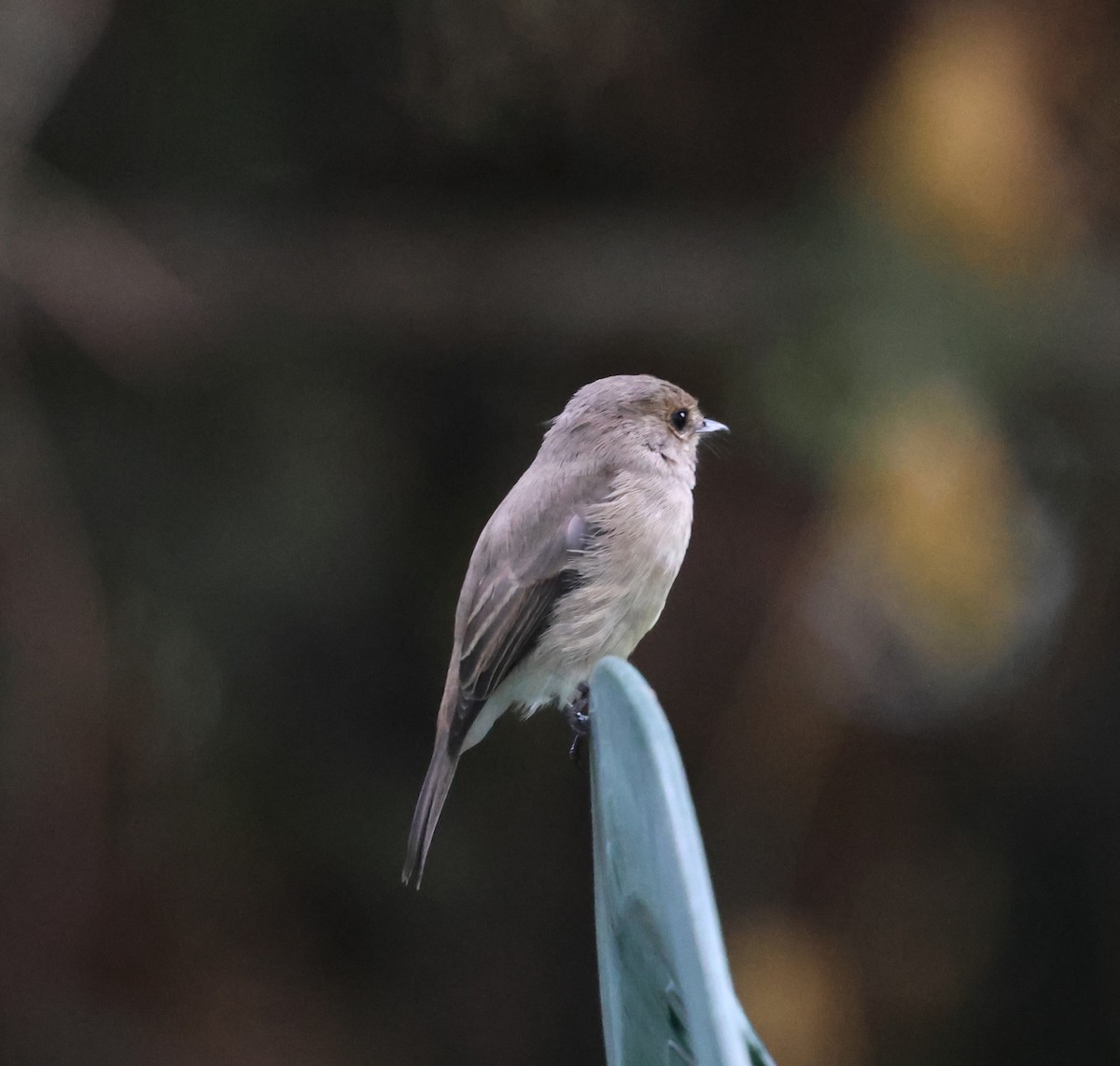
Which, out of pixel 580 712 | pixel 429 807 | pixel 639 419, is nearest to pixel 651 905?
pixel 429 807

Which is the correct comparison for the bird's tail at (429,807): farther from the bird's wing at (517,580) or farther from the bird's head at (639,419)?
the bird's head at (639,419)

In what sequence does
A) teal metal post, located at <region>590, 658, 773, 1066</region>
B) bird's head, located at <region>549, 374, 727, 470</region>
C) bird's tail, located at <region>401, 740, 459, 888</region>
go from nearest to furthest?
teal metal post, located at <region>590, 658, 773, 1066</region> → bird's tail, located at <region>401, 740, 459, 888</region> → bird's head, located at <region>549, 374, 727, 470</region>

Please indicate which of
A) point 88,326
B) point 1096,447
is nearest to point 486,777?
point 88,326

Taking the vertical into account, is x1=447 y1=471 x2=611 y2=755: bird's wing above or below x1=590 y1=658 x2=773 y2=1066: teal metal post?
above

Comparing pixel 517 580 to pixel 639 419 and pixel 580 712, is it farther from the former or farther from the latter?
pixel 639 419

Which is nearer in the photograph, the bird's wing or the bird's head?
the bird's wing

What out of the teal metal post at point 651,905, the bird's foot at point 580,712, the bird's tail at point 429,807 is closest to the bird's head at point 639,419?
the bird's foot at point 580,712

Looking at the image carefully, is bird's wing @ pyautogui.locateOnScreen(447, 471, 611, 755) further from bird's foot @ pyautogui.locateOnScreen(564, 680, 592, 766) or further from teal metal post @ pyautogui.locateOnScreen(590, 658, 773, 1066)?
teal metal post @ pyautogui.locateOnScreen(590, 658, 773, 1066)

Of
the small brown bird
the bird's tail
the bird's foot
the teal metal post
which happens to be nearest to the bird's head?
the small brown bird
